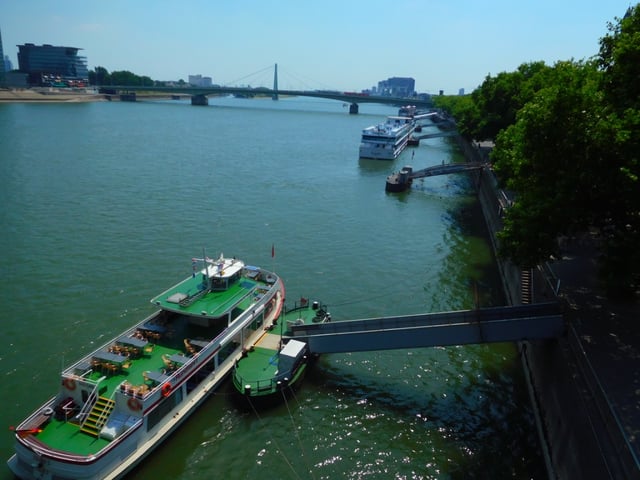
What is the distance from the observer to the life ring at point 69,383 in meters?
19.1

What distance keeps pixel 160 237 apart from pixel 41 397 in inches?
872

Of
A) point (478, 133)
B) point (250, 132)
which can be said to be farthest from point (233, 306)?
point (250, 132)

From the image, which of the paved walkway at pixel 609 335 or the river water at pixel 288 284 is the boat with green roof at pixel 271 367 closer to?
the river water at pixel 288 284

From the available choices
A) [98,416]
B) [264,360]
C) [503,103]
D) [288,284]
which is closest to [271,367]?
[264,360]

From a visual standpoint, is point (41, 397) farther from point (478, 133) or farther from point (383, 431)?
point (478, 133)

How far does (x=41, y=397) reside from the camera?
22078 mm

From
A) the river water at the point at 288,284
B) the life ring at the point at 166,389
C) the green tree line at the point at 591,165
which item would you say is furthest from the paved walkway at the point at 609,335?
the life ring at the point at 166,389

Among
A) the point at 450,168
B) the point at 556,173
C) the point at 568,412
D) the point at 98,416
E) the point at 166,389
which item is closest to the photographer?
the point at 568,412

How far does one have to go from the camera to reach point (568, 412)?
59.6ft

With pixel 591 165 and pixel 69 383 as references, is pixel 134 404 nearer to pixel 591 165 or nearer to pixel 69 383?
pixel 69 383

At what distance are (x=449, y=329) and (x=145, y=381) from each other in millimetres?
14238

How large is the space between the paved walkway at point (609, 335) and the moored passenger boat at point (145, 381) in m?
16.6

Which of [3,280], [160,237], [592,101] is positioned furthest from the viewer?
[160,237]

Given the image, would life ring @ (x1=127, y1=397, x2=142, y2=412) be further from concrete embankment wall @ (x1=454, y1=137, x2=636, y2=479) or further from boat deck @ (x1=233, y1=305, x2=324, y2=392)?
concrete embankment wall @ (x1=454, y1=137, x2=636, y2=479)
